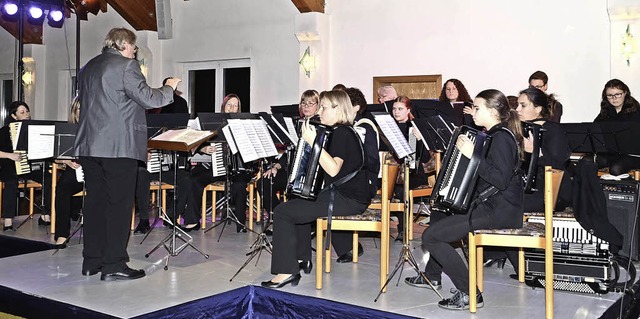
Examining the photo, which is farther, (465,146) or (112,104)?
(112,104)

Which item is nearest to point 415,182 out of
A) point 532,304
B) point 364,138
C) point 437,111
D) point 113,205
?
point 437,111

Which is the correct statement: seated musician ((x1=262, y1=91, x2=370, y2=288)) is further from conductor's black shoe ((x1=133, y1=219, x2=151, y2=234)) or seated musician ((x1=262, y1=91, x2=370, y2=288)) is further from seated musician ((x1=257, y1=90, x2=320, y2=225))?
conductor's black shoe ((x1=133, y1=219, x2=151, y2=234))

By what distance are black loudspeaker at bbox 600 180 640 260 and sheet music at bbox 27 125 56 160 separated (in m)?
4.41

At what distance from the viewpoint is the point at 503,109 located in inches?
130

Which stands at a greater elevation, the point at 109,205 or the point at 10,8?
the point at 10,8

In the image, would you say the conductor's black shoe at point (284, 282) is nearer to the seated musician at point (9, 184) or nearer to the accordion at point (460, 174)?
the accordion at point (460, 174)

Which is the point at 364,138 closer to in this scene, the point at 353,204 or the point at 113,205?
the point at 353,204

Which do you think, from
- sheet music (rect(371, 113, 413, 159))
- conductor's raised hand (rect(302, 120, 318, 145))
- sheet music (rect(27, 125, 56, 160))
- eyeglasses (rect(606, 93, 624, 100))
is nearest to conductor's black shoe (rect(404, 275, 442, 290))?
sheet music (rect(371, 113, 413, 159))

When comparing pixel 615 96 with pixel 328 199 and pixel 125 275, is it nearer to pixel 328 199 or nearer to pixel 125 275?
pixel 328 199

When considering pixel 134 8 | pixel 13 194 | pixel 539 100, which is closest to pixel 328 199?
pixel 539 100

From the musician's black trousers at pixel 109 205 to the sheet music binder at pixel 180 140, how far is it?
0.77 feet

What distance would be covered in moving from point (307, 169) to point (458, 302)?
1.07m

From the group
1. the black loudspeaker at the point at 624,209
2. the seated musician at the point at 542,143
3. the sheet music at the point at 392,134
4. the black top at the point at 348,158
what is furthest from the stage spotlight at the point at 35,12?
the black loudspeaker at the point at 624,209

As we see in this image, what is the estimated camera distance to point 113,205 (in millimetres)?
3844
